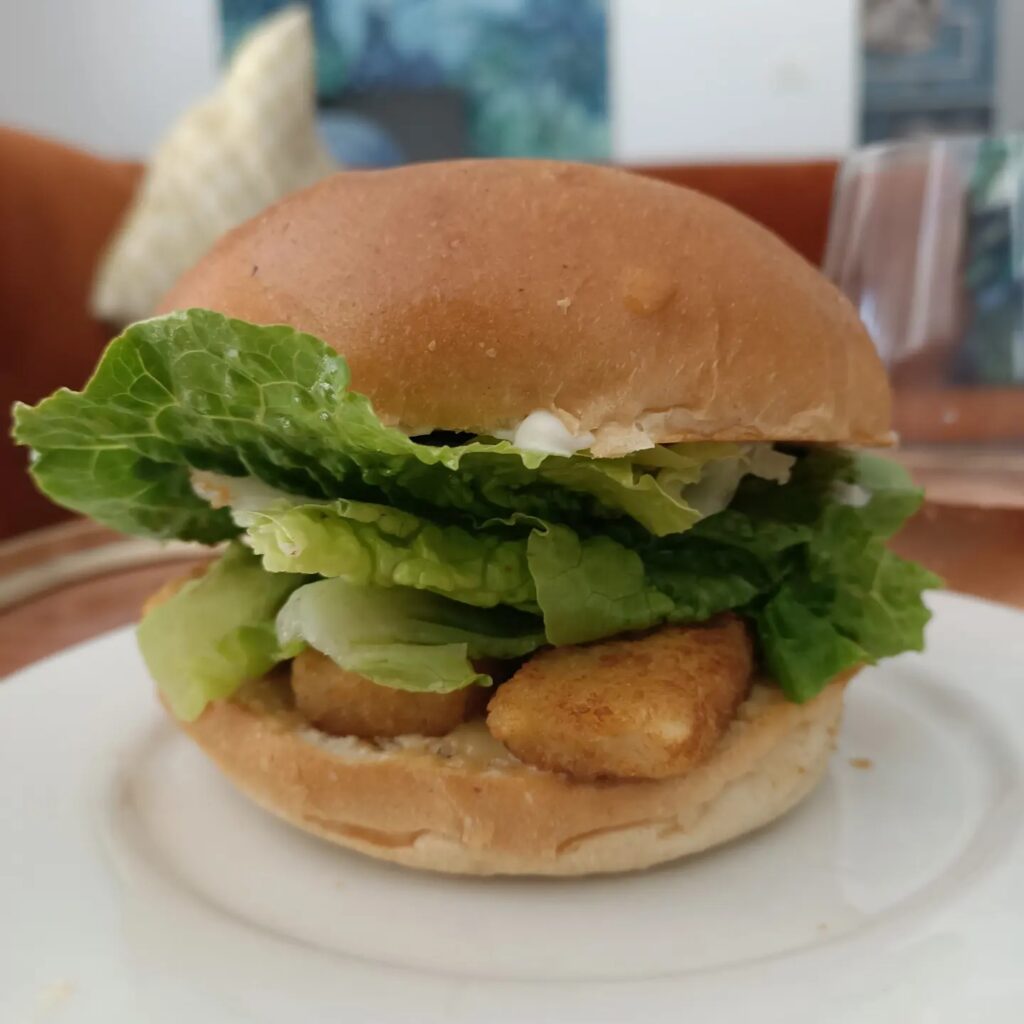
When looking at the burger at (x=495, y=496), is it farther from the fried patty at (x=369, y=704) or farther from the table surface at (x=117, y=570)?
the table surface at (x=117, y=570)

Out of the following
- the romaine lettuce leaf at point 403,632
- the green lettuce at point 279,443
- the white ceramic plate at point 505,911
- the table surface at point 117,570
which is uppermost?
the green lettuce at point 279,443

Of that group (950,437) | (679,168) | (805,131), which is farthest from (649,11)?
(950,437)

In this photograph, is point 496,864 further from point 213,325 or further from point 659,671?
point 213,325

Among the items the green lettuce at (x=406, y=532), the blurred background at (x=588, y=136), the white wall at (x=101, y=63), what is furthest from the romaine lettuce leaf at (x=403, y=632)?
the white wall at (x=101, y=63)

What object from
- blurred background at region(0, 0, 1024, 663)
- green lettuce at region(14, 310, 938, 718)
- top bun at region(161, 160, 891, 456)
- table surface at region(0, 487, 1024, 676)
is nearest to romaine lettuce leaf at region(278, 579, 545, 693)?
green lettuce at region(14, 310, 938, 718)

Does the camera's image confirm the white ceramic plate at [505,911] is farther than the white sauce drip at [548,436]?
No

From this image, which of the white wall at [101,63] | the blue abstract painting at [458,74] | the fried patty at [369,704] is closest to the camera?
the fried patty at [369,704]
